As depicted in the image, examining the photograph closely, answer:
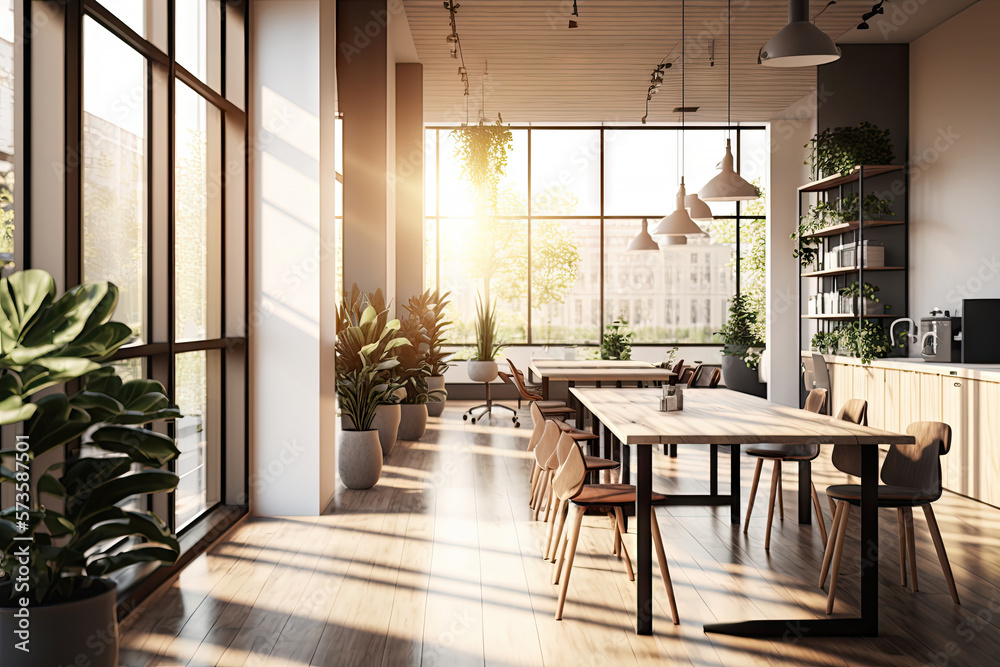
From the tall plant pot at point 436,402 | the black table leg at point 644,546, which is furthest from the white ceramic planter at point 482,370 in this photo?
the black table leg at point 644,546

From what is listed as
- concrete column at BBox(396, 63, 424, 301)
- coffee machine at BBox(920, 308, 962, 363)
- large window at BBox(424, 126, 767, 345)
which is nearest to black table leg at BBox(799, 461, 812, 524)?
coffee machine at BBox(920, 308, 962, 363)

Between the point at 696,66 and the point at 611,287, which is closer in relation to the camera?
the point at 696,66

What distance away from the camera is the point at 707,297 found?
41.8ft

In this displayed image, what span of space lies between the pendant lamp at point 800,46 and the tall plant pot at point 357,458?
3.60 meters

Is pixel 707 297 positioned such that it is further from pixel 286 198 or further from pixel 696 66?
pixel 286 198

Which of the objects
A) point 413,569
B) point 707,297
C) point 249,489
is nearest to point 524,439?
point 249,489

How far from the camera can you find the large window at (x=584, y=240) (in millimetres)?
12547

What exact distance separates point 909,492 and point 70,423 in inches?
129

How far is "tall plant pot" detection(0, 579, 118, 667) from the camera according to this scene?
6.77ft

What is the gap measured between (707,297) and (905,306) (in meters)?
4.95

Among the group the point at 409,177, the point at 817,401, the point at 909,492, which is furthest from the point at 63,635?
the point at 409,177

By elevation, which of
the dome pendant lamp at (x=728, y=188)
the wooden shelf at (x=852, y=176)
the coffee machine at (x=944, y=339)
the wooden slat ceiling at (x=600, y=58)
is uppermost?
the wooden slat ceiling at (x=600, y=58)

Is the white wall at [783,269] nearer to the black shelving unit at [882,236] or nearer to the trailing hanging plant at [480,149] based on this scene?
the black shelving unit at [882,236]

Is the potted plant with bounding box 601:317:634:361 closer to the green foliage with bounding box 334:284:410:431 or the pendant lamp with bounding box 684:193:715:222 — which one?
the pendant lamp with bounding box 684:193:715:222
